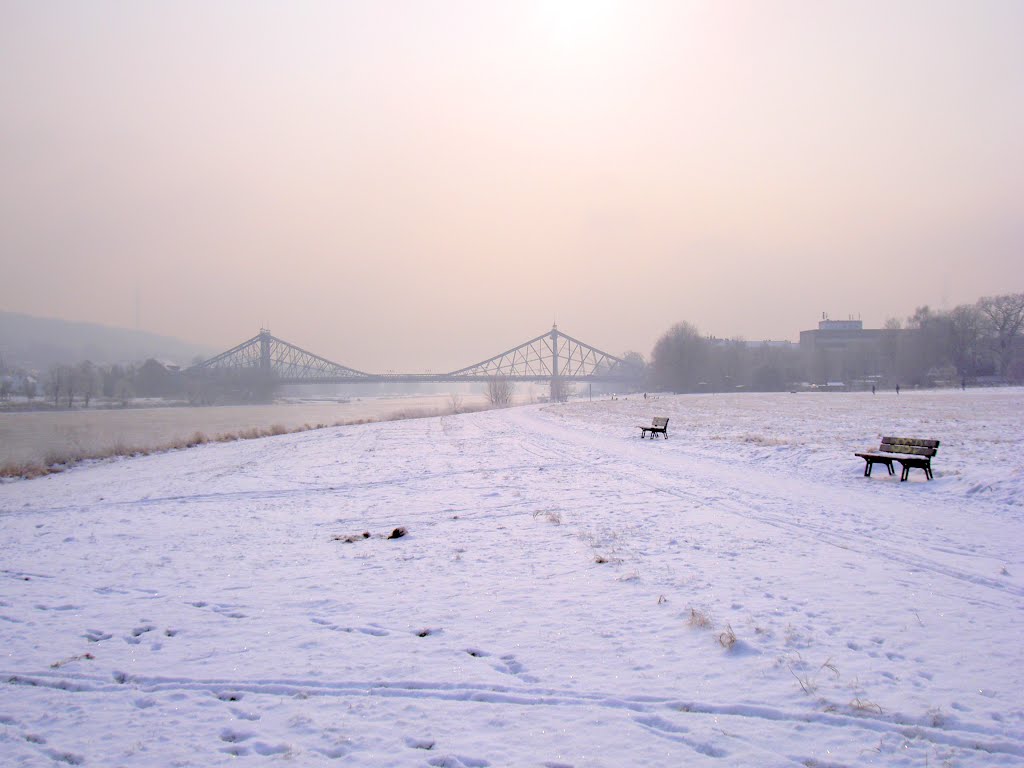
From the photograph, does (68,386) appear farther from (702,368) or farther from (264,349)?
(702,368)

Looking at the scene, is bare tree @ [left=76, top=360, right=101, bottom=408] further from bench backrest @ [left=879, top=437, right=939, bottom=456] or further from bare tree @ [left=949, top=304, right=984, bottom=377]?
bare tree @ [left=949, top=304, right=984, bottom=377]

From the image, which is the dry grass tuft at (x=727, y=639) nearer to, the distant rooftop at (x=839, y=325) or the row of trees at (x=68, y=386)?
the row of trees at (x=68, y=386)

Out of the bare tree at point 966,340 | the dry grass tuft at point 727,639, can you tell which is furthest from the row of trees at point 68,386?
the bare tree at point 966,340

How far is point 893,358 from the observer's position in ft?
282

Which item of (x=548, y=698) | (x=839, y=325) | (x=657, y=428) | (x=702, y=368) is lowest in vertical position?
(x=548, y=698)

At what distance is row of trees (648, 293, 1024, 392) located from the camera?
77125mm

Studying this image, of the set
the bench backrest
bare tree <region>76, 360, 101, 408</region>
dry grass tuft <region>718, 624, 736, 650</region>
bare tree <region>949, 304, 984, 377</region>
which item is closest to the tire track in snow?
dry grass tuft <region>718, 624, 736, 650</region>

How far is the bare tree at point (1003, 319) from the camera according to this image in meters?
76.4

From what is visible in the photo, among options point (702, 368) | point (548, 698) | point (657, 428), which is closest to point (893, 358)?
point (702, 368)

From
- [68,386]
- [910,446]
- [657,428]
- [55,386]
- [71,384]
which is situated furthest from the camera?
[71,384]

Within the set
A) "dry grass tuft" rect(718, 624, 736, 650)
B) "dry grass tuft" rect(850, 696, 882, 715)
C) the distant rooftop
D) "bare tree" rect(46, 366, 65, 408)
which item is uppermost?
the distant rooftop

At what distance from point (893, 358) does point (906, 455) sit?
86.3 meters

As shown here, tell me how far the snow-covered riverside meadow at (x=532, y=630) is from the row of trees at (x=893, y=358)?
253 ft

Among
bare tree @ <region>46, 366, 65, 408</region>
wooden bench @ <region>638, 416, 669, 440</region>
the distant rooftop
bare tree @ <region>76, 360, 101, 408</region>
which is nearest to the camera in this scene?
wooden bench @ <region>638, 416, 669, 440</region>
